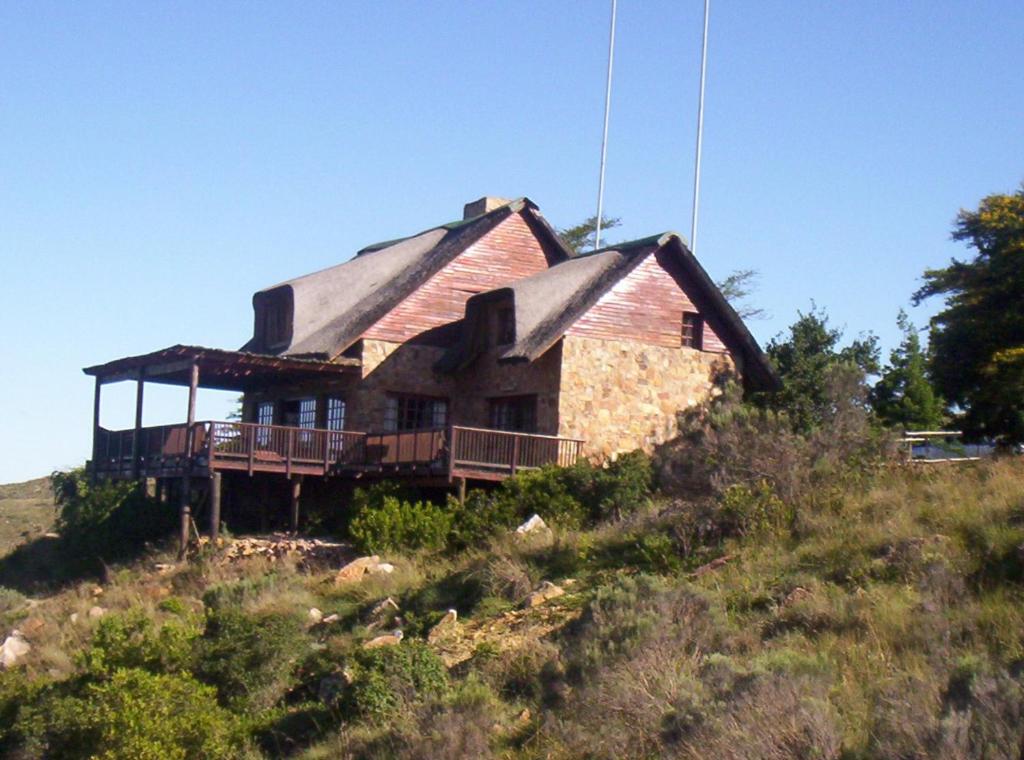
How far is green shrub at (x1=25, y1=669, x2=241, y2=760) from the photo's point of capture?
48.4ft

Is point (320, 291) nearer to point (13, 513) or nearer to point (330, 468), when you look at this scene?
point (330, 468)

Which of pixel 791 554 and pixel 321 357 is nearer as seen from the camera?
pixel 791 554

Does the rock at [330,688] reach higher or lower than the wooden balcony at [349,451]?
lower

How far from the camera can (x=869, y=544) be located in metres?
16.3

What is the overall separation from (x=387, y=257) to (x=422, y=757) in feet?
73.7

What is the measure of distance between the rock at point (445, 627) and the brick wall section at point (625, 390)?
11288mm

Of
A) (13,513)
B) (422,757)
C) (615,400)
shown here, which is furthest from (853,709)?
(13,513)

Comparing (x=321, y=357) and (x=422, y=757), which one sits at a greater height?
(x=321, y=357)

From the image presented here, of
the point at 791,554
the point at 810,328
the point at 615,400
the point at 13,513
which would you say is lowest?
the point at 13,513

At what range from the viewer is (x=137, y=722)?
1488cm

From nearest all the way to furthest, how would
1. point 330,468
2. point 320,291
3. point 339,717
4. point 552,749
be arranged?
1. point 552,749
2. point 339,717
3. point 330,468
4. point 320,291

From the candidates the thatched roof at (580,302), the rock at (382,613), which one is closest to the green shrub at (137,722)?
the rock at (382,613)

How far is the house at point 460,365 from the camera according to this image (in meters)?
28.2

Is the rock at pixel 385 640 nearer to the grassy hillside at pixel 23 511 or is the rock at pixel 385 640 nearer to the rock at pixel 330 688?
the rock at pixel 330 688
